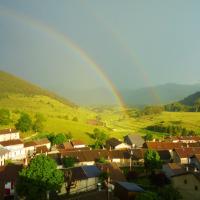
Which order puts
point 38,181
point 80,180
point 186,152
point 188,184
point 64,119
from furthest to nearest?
point 64,119 → point 186,152 → point 80,180 → point 188,184 → point 38,181

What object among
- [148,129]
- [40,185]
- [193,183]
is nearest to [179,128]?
[148,129]

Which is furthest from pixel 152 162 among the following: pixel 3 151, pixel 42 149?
pixel 42 149

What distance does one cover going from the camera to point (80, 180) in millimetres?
46188

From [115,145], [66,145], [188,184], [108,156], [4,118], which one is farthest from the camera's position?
[4,118]

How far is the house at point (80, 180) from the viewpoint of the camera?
4527 centimetres

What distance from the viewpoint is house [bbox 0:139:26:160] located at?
7743cm

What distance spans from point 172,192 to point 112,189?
6.92 metres

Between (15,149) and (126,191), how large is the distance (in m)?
45.5

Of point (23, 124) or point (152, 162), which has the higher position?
point (23, 124)

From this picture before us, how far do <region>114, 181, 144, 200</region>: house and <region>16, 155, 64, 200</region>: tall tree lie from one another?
691 cm

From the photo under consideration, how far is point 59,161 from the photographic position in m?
63.2

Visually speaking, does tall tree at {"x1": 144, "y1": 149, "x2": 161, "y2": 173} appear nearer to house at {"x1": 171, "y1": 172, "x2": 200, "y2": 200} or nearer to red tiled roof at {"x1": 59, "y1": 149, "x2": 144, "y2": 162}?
house at {"x1": 171, "y1": 172, "x2": 200, "y2": 200}

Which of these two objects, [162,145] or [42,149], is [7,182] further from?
[162,145]

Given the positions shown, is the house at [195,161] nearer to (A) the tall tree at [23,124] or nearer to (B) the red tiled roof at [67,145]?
(B) the red tiled roof at [67,145]
